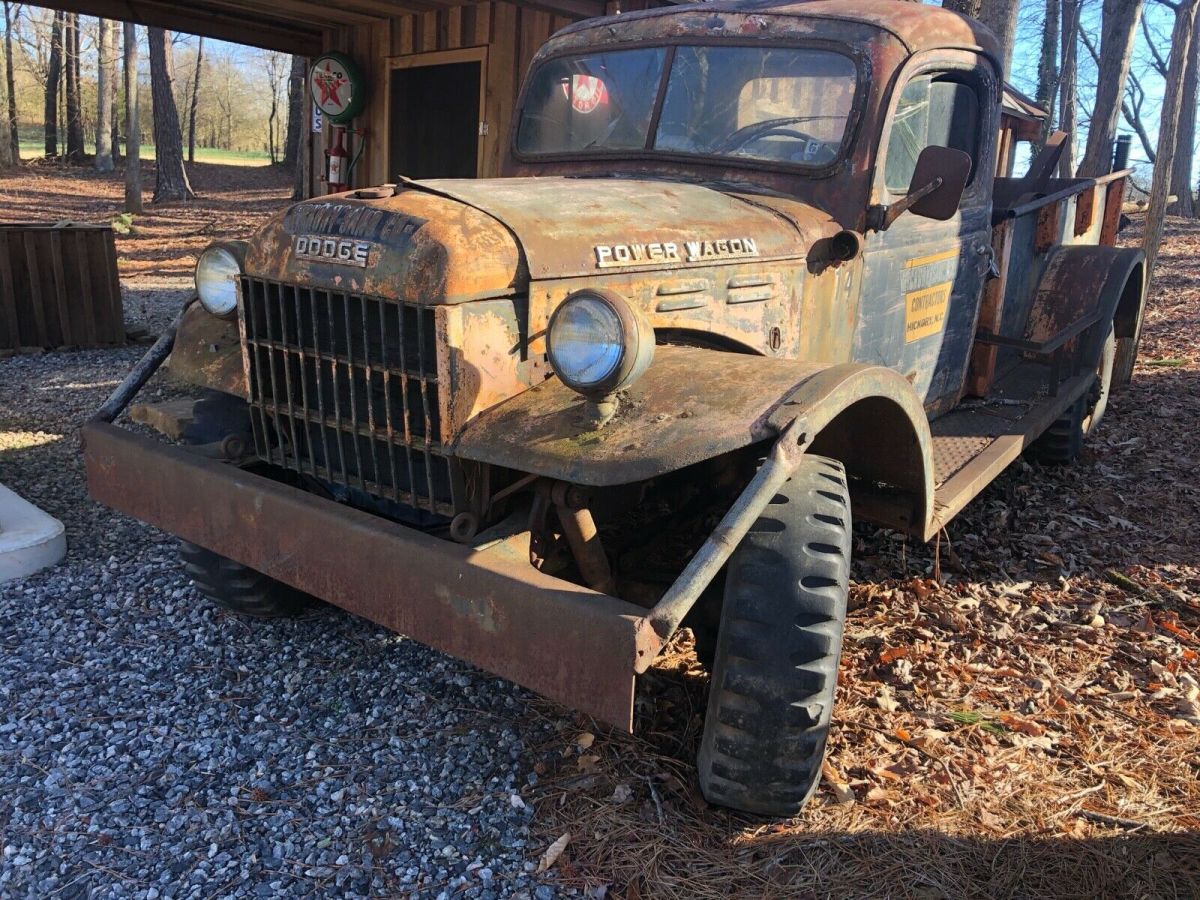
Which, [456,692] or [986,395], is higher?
[986,395]

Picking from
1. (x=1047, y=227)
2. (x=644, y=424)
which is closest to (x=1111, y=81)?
(x=1047, y=227)

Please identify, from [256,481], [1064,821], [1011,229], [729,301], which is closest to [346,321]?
[256,481]

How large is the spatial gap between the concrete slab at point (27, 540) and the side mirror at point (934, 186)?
3.53 meters

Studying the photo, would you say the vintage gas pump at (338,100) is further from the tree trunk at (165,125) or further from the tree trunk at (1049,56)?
the tree trunk at (1049,56)

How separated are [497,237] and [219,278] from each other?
3.51ft

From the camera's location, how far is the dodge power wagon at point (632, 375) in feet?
7.82

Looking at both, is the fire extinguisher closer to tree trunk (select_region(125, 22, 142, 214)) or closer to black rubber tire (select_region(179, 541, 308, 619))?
black rubber tire (select_region(179, 541, 308, 619))

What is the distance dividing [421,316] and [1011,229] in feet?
11.2

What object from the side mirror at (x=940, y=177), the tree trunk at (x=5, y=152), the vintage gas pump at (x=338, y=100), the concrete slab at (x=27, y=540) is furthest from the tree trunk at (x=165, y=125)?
the side mirror at (x=940, y=177)

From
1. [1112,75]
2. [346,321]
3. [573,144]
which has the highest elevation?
[1112,75]

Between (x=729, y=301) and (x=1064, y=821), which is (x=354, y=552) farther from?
(x=1064, y=821)

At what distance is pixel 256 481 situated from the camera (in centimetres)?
288

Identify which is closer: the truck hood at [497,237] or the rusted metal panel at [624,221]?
the truck hood at [497,237]

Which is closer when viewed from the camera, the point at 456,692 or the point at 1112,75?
the point at 456,692
